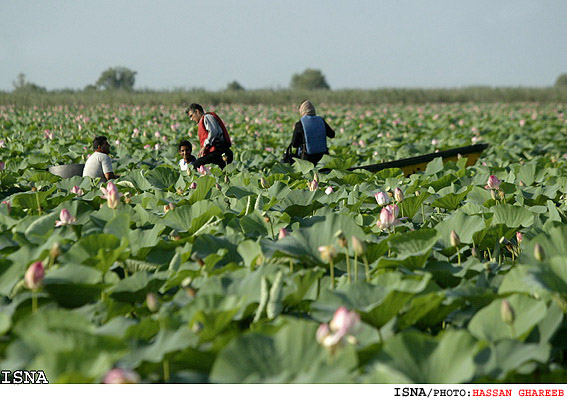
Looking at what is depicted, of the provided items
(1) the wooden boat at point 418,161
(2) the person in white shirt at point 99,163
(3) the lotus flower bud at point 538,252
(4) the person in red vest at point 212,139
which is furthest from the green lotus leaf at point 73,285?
(4) the person in red vest at point 212,139

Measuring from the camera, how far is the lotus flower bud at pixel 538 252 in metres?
1.63

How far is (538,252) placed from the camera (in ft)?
5.36

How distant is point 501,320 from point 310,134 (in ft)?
16.9

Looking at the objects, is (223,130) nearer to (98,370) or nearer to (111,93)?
(98,370)

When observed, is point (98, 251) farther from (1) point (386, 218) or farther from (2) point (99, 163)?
(2) point (99, 163)

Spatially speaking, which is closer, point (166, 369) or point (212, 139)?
point (166, 369)

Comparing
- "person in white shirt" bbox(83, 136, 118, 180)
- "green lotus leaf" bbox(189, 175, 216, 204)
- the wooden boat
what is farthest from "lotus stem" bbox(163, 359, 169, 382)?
"person in white shirt" bbox(83, 136, 118, 180)

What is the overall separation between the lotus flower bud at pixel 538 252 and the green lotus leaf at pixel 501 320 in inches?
13.8

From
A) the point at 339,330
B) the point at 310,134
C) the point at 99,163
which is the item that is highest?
the point at 339,330

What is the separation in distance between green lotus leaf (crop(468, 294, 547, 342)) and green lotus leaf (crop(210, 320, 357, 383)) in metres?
0.35

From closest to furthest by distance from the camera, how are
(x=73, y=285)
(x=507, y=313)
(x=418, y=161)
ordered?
(x=507, y=313) → (x=73, y=285) → (x=418, y=161)

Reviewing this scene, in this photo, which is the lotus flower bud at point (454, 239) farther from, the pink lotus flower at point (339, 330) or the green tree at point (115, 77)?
the green tree at point (115, 77)

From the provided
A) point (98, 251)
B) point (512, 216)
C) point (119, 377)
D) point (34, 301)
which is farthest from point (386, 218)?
point (119, 377)
